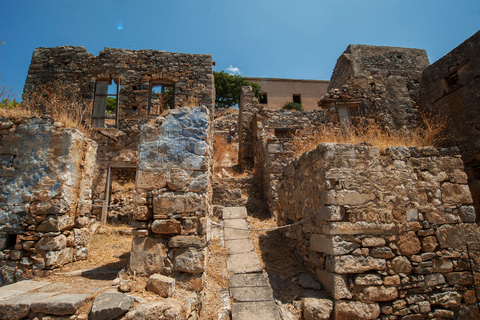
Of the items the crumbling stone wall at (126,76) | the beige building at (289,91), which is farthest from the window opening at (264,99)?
the crumbling stone wall at (126,76)

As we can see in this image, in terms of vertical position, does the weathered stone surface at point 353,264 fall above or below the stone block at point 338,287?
above

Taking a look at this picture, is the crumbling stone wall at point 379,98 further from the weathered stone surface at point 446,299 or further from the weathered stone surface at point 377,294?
the weathered stone surface at point 377,294

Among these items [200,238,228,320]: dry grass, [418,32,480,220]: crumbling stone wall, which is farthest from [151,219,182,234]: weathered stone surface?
[418,32,480,220]: crumbling stone wall

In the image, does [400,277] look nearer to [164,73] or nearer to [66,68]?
[164,73]

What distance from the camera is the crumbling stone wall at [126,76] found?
9.94m

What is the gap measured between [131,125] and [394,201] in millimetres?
9187

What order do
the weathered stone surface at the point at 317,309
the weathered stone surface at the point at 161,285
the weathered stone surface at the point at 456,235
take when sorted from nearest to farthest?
the weathered stone surface at the point at 161,285 < the weathered stone surface at the point at 317,309 < the weathered stone surface at the point at 456,235

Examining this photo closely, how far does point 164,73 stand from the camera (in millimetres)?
10234

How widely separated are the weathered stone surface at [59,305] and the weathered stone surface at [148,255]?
624mm

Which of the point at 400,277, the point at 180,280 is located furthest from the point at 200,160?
the point at 400,277

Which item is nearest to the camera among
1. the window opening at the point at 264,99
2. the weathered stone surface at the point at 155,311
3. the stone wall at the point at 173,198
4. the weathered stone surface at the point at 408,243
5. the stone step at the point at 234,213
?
the weathered stone surface at the point at 155,311

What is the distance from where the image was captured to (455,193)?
12.2ft

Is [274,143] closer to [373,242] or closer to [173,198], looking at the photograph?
[373,242]

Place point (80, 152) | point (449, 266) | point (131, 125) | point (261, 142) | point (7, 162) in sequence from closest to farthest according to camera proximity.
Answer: point (449, 266), point (7, 162), point (80, 152), point (261, 142), point (131, 125)
